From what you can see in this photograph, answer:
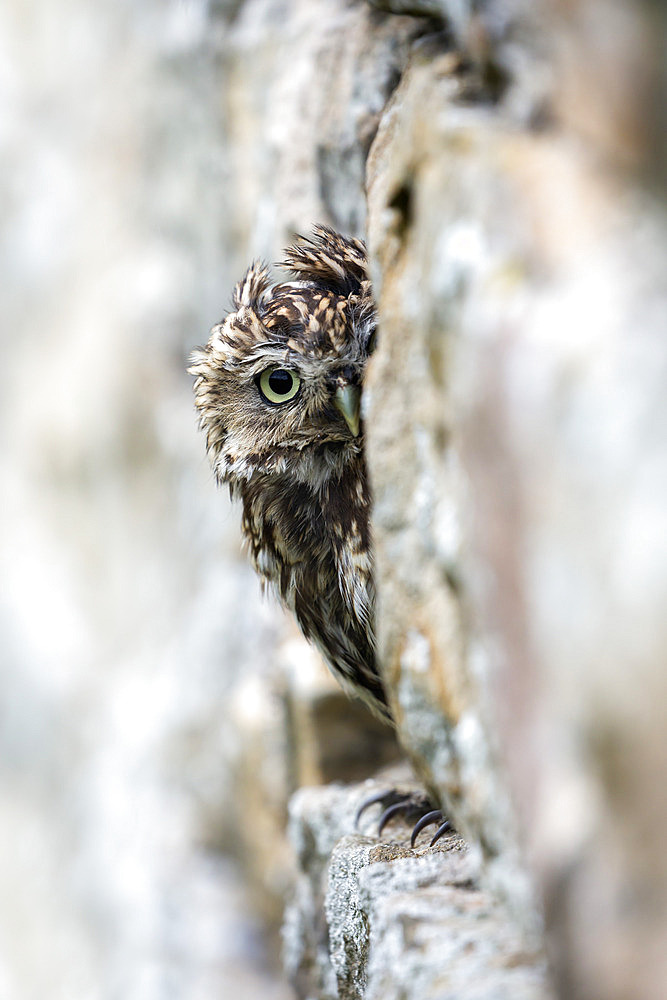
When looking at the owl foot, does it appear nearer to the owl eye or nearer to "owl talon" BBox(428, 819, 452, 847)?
"owl talon" BBox(428, 819, 452, 847)

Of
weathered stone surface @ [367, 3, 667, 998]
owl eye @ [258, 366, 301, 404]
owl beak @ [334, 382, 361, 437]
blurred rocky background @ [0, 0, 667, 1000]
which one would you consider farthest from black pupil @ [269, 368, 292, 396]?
weathered stone surface @ [367, 3, 667, 998]

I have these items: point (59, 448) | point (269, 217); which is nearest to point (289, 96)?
point (269, 217)

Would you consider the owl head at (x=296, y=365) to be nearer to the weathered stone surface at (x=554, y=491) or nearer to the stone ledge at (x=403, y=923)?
the weathered stone surface at (x=554, y=491)

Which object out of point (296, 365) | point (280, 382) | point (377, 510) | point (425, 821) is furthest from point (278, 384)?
point (425, 821)

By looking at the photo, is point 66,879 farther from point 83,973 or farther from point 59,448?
point 59,448

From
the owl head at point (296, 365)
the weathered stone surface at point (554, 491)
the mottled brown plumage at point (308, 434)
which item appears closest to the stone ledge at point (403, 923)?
the weathered stone surface at point (554, 491)

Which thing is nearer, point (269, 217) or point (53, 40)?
point (269, 217)

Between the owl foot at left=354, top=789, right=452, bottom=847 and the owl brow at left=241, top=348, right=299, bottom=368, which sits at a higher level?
the owl brow at left=241, top=348, right=299, bottom=368

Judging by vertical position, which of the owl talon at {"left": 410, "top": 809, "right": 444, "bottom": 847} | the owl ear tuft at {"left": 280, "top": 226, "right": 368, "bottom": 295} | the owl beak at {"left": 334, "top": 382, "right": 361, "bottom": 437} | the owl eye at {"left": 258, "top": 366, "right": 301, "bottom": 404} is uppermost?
the owl ear tuft at {"left": 280, "top": 226, "right": 368, "bottom": 295}

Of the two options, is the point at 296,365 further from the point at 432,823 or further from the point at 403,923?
the point at 403,923

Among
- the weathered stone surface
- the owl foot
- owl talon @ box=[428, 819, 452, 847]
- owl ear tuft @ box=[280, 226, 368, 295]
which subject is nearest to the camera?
the weathered stone surface
